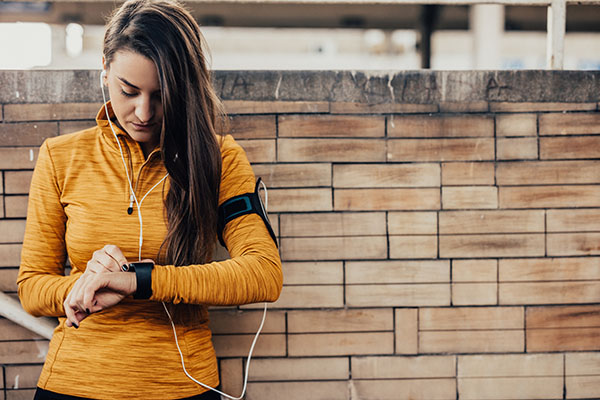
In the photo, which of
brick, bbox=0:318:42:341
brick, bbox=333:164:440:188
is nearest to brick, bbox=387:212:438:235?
Result: brick, bbox=333:164:440:188

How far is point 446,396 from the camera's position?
2.01m

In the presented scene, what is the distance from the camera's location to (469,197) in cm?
200

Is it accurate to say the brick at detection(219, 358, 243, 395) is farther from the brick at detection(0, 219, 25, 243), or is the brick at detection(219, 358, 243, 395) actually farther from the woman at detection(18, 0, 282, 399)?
the brick at detection(0, 219, 25, 243)

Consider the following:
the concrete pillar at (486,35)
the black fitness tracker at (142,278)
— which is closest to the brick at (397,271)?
the black fitness tracker at (142,278)

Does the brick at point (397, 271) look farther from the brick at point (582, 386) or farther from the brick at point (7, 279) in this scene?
the brick at point (7, 279)

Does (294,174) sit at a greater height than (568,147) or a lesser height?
lesser

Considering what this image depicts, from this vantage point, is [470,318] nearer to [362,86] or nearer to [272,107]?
[362,86]

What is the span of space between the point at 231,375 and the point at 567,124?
1686 mm

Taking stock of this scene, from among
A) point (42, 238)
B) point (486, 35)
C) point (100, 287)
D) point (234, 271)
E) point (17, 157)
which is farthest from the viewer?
point (486, 35)

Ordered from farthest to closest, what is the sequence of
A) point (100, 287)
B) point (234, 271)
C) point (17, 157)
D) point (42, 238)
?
1. point (17, 157)
2. point (42, 238)
3. point (234, 271)
4. point (100, 287)

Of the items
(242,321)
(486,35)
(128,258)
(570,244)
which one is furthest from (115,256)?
(486,35)

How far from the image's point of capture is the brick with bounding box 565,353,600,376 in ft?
6.61

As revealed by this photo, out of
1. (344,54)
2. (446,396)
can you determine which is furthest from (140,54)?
(344,54)

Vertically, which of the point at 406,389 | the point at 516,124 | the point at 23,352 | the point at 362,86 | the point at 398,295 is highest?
the point at 362,86
